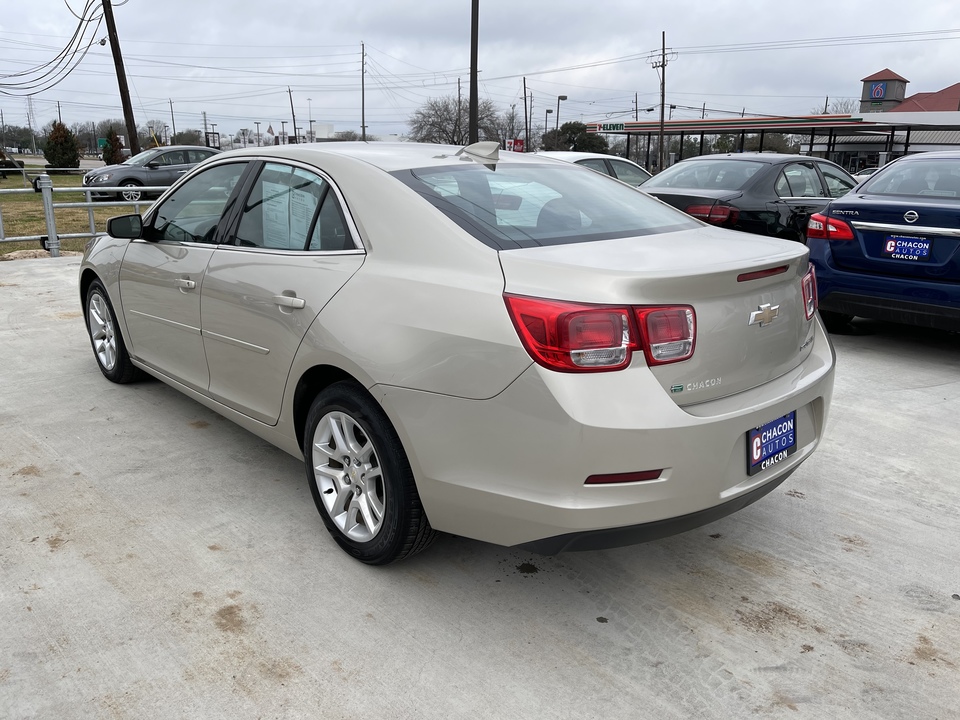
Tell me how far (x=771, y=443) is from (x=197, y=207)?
3.08 metres

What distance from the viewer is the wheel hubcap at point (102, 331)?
4.97 meters

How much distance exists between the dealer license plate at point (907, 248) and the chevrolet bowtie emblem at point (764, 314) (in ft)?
11.5

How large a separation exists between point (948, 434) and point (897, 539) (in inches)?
59.1

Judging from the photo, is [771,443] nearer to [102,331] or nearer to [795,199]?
[102,331]

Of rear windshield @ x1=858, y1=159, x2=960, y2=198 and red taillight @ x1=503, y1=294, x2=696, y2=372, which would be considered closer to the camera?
red taillight @ x1=503, y1=294, x2=696, y2=372

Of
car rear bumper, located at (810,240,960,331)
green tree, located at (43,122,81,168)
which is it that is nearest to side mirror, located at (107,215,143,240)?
car rear bumper, located at (810,240,960,331)

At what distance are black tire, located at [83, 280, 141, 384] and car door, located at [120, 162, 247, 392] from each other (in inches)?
14.5

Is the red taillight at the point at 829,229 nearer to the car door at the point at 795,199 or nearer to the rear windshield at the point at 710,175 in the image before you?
the car door at the point at 795,199

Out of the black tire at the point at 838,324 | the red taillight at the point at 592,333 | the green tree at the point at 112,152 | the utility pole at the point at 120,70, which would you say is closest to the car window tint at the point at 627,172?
the black tire at the point at 838,324

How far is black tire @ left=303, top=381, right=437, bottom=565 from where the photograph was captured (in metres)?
2.65

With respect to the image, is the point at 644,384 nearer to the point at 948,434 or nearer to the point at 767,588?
the point at 767,588

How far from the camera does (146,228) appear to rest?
4.24 metres

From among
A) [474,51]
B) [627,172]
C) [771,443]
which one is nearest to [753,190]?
[627,172]

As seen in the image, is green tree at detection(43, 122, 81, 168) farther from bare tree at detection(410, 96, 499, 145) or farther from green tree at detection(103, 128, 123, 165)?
bare tree at detection(410, 96, 499, 145)
